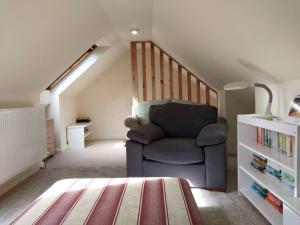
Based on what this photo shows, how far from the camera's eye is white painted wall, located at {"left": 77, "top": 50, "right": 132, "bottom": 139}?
591 cm

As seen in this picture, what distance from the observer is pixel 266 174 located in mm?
2150

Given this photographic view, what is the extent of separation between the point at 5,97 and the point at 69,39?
3.19 ft

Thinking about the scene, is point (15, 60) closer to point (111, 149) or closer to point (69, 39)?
point (69, 39)

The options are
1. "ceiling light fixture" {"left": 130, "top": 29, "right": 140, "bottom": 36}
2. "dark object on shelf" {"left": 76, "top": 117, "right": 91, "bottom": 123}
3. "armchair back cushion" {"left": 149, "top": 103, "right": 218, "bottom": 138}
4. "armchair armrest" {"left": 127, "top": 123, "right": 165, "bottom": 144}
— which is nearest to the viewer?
"armchair armrest" {"left": 127, "top": 123, "right": 165, "bottom": 144}

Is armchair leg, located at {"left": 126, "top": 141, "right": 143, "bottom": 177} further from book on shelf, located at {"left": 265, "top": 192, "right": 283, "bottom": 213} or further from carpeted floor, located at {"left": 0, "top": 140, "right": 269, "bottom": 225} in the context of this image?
book on shelf, located at {"left": 265, "top": 192, "right": 283, "bottom": 213}

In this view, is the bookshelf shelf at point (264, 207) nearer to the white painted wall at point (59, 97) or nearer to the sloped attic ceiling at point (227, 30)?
the sloped attic ceiling at point (227, 30)

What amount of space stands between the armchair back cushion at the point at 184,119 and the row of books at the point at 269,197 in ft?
3.16

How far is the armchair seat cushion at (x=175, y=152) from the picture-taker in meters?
2.52

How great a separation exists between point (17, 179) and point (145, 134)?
1.60m

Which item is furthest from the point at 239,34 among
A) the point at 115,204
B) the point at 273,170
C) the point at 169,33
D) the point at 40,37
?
the point at 40,37

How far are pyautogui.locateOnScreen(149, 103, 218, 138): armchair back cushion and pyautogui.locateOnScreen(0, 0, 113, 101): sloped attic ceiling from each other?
1343 mm

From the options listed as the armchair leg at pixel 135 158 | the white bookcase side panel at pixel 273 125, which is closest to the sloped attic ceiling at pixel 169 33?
the white bookcase side panel at pixel 273 125

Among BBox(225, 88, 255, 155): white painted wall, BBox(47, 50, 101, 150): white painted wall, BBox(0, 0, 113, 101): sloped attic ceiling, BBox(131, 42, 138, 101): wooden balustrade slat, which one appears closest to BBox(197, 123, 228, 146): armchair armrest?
BBox(225, 88, 255, 155): white painted wall

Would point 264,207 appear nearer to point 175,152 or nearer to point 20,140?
point 175,152
